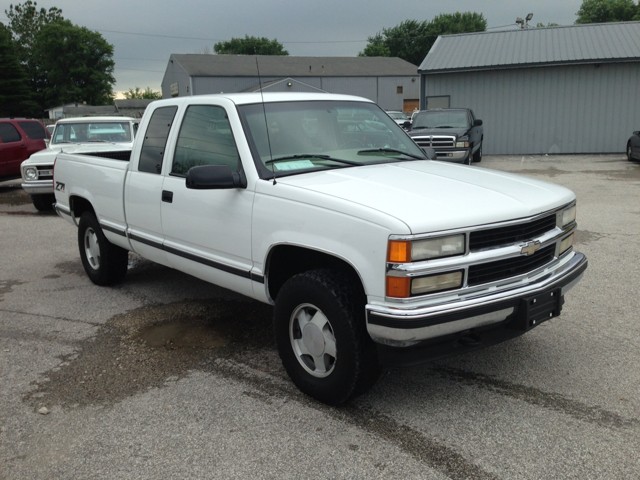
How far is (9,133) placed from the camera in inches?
619

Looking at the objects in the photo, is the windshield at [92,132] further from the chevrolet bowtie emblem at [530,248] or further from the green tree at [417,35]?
the green tree at [417,35]

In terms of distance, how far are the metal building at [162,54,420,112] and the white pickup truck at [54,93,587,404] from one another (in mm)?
49488

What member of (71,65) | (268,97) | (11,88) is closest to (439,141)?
(268,97)

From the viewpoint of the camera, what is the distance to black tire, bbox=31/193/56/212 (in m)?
12.3

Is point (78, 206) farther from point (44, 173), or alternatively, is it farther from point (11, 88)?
point (11, 88)

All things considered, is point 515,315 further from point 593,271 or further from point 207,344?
point 593,271

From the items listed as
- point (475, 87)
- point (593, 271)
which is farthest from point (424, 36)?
point (593, 271)

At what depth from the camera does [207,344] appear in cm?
473

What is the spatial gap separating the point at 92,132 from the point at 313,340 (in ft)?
32.8

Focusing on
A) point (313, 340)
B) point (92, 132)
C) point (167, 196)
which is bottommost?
point (313, 340)

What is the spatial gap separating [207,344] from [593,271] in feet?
13.8

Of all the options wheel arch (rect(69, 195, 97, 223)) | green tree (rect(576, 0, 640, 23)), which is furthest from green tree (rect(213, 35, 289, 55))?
wheel arch (rect(69, 195, 97, 223))

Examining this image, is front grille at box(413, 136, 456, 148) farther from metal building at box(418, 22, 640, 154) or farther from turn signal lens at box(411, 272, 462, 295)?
turn signal lens at box(411, 272, 462, 295)

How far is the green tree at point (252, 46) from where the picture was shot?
96125mm
